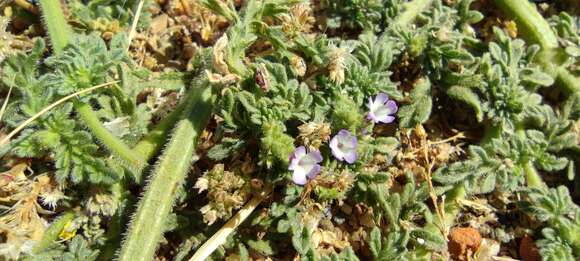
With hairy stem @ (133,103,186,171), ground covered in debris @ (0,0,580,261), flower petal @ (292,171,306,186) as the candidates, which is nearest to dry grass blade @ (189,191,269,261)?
ground covered in debris @ (0,0,580,261)

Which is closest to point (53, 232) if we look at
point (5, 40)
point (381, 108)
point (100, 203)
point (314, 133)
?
point (100, 203)

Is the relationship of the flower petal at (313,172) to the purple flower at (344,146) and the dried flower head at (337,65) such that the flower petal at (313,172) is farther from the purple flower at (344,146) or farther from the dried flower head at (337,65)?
the dried flower head at (337,65)

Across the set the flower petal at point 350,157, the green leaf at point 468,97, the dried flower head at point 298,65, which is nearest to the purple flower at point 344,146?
the flower petal at point 350,157

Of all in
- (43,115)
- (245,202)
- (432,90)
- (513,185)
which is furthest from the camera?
(432,90)

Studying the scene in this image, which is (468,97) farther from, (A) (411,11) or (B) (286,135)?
(B) (286,135)

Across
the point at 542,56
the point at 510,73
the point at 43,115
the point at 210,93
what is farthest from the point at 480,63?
the point at 43,115

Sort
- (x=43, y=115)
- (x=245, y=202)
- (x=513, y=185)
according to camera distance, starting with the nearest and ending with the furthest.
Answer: (x=43, y=115) < (x=245, y=202) < (x=513, y=185)

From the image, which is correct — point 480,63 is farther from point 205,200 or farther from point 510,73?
point 205,200
